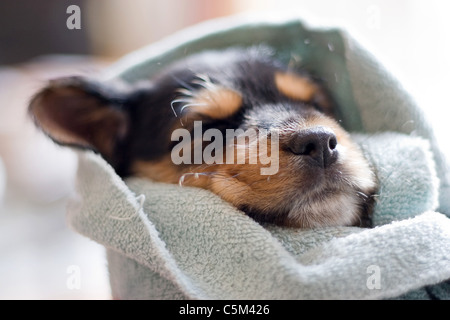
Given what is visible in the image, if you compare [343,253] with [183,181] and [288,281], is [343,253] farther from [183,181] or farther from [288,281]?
[183,181]

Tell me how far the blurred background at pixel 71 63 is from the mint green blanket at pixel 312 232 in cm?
10

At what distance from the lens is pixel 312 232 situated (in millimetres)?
826

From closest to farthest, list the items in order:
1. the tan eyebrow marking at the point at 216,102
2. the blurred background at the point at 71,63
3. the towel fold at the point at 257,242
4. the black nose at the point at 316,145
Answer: the towel fold at the point at 257,242 < the black nose at the point at 316,145 < the tan eyebrow marking at the point at 216,102 < the blurred background at the point at 71,63

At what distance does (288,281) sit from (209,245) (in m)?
0.17

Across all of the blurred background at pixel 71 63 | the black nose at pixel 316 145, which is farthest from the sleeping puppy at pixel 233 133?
the blurred background at pixel 71 63

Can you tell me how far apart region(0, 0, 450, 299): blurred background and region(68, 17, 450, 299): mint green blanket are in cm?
10

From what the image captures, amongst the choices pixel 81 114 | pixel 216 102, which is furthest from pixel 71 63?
pixel 216 102

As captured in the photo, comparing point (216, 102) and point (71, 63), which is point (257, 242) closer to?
point (216, 102)

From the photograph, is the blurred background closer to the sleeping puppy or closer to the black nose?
the sleeping puppy

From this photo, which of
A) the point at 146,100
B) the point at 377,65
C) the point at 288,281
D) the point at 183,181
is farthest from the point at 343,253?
the point at 146,100

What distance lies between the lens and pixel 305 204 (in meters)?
0.85

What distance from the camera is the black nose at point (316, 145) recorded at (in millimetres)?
837

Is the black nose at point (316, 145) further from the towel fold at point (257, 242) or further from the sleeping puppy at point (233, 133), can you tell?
the towel fold at point (257, 242)

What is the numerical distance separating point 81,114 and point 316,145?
690mm
